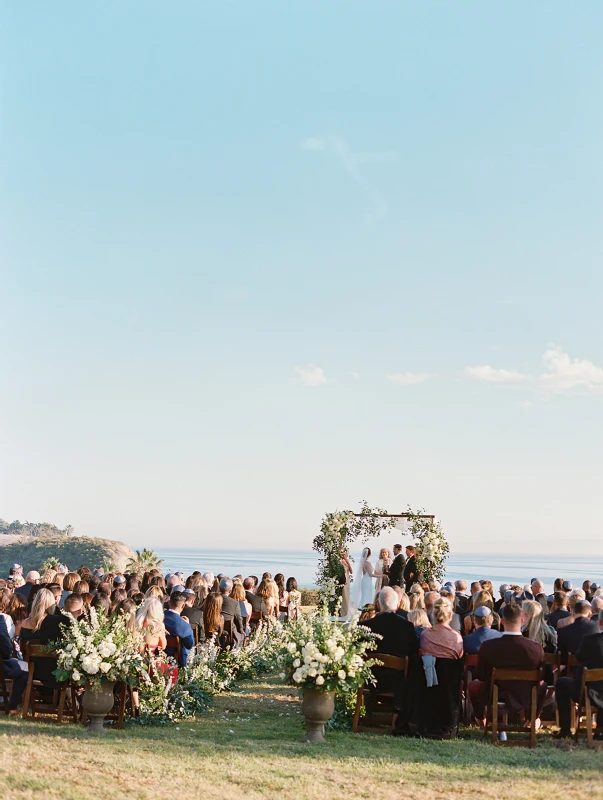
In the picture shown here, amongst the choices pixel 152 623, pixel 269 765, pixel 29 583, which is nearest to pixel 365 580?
pixel 29 583

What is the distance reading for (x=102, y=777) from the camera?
7.24 m

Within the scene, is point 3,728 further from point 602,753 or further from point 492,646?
point 602,753

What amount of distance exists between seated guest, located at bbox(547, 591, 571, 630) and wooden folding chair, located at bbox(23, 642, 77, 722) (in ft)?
20.6

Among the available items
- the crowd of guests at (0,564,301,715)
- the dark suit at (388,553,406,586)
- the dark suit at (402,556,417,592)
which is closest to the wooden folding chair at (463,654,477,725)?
the crowd of guests at (0,564,301,715)

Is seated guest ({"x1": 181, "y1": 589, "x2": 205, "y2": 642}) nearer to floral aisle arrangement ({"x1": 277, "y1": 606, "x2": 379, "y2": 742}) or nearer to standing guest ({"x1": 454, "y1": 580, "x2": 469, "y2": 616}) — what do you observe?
standing guest ({"x1": 454, "y1": 580, "x2": 469, "y2": 616})

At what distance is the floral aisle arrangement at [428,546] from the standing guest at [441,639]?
12.2 m

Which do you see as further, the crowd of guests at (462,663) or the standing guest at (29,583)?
the standing guest at (29,583)

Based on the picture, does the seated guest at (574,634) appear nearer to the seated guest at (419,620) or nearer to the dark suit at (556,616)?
the dark suit at (556,616)

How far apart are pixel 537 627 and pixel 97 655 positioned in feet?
17.0

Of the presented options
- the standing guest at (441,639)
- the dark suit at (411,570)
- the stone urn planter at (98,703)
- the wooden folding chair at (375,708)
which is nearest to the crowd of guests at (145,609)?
the stone urn planter at (98,703)

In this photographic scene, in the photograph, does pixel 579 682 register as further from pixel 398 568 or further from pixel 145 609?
pixel 398 568

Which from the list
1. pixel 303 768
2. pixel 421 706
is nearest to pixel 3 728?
pixel 303 768

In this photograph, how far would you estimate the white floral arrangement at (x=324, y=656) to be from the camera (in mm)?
8625

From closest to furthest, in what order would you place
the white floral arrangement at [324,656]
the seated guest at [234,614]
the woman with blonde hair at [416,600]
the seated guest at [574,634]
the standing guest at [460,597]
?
the white floral arrangement at [324,656], the seated guest at [574,634], the woman with blonde hair at [416,600], the standing guest at [460,597], the seated guest at [234,614]
